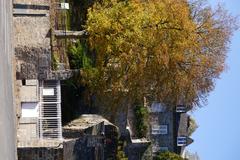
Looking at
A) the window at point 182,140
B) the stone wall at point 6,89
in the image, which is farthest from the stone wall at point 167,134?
the stone wall at point 6,89

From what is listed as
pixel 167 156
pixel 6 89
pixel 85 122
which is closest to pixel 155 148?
pixel 167 156

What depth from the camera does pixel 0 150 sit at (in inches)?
859

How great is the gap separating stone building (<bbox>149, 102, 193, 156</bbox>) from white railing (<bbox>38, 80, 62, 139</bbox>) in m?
12.1

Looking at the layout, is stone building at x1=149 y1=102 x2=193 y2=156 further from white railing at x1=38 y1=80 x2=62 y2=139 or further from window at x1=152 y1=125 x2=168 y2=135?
white railing at x1=38 y1=80 x2=62 y2=139

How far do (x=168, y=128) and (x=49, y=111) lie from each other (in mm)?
16164

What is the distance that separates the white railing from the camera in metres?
32.6

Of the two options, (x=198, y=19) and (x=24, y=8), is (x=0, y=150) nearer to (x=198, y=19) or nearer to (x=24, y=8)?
(x=24, y=8)

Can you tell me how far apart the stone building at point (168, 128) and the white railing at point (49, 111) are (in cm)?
1208

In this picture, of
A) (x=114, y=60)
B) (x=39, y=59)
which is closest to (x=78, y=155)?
(x=39, y=59)

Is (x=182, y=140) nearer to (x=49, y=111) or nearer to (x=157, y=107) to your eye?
(x=157, y=107)

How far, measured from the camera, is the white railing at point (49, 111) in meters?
32.6

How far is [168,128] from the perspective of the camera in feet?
154

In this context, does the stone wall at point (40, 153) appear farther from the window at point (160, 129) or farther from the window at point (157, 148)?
the window at point (160, 129)

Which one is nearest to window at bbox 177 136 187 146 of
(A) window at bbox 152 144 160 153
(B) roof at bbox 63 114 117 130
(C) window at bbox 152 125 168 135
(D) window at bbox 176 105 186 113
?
(C) window at bbox 152 125 168 135
